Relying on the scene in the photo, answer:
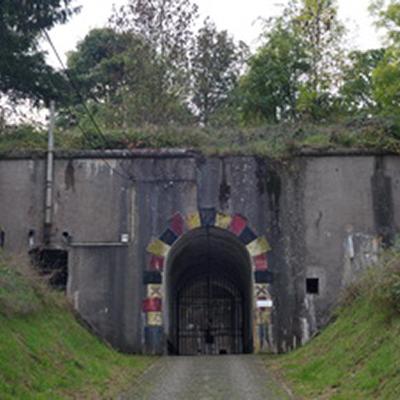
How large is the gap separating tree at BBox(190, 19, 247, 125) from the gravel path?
18.5 metres

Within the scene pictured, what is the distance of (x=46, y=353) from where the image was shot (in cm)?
1141

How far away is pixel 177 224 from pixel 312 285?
3.53m

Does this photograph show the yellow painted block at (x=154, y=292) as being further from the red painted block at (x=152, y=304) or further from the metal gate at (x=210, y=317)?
the metal gate at (x=210, y=317)

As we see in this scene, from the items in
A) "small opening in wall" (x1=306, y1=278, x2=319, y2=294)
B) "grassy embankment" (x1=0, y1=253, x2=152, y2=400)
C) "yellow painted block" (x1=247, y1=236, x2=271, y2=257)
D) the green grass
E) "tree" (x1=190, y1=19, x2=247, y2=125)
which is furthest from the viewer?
"tree" (x1=190, y1=19, x2=247, y2=125)

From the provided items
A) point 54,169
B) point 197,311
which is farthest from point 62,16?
point 197,311

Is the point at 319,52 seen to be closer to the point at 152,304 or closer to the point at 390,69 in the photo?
the point at 390,69

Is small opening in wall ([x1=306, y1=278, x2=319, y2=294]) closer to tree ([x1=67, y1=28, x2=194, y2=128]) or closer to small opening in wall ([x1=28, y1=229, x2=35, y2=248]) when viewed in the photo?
small opening in wall ([x1=28, y1=229, x2=35, y2=248])

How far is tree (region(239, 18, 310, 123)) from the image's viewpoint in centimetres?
2844

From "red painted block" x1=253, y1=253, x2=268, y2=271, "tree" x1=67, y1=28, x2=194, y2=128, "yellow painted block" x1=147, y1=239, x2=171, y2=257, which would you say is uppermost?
"tree" x1=67, y1=28, x2=194, y2=128

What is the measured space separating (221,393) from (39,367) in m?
2.64

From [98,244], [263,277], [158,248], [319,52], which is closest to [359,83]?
[319,52]

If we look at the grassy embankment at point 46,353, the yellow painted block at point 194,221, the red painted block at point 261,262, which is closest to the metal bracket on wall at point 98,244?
the yellow painted block at point 194,221

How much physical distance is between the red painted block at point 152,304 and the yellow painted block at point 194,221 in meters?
1.92

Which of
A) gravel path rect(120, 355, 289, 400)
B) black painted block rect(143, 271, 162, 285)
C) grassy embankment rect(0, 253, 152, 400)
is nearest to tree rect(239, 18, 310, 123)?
black painted block rect(143, 271, 162, 285)
